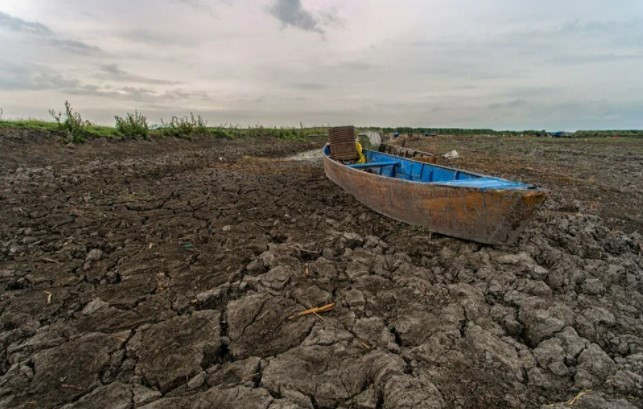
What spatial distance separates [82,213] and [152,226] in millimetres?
1287

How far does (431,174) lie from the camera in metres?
6.52

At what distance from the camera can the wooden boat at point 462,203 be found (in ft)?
12.2

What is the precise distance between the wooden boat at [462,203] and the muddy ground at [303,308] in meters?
0.19

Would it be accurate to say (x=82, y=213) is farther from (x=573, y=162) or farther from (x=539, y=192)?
(x=573, y=162)

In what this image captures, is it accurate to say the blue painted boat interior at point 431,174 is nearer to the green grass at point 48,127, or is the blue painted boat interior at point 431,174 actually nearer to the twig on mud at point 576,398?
the twig on mud at point 576,398

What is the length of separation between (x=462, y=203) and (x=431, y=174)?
2573mm

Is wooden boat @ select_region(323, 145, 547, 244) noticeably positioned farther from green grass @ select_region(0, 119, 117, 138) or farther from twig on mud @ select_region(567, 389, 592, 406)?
green grass @ select_region(0, 119, 117, 138)

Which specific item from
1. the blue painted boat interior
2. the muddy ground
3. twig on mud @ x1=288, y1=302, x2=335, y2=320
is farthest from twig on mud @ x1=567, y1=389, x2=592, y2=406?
the blue painted boat interior

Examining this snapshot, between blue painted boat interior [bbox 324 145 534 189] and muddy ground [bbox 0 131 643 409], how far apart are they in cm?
74

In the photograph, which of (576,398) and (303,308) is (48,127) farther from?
(576,398)

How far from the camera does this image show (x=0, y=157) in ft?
27.1

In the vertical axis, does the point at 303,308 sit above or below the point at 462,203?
below

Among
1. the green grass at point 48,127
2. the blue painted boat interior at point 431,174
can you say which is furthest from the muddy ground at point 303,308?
the green grass at point 48,127

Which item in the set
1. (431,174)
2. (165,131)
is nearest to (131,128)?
(165,131)
